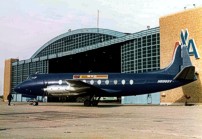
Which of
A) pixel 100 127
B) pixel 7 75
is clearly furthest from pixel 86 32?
pixel 100 127

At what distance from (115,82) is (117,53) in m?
32.4

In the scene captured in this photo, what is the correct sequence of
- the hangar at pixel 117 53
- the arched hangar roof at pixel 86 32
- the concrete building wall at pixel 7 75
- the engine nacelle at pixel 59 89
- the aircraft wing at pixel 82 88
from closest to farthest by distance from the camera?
the aircraft wing at pixel 82 88
the engine nacelle at pixel 59 89
the hangar at pixel 117 53
the arched hangar roof at pixel 86 32
the concrete building wall at pixel 7 75

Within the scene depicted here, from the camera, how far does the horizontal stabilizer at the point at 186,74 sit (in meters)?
35.7

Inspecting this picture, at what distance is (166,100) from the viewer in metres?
48.2

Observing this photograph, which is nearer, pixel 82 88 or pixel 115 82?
pixel 82 88

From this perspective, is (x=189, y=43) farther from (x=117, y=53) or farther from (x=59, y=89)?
(x=117, y=53)

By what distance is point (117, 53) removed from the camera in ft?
231

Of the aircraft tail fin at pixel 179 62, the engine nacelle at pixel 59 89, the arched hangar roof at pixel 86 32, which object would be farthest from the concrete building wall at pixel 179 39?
the engine nacelle at pixel 59 89

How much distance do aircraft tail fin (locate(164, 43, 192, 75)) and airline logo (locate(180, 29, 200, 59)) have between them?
16.3 ft

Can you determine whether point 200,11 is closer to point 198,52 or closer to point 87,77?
point 198,52

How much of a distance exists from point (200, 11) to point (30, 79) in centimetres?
2627

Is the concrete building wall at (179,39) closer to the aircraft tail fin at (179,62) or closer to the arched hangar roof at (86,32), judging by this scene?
the aircraft tail fin at (179,62)

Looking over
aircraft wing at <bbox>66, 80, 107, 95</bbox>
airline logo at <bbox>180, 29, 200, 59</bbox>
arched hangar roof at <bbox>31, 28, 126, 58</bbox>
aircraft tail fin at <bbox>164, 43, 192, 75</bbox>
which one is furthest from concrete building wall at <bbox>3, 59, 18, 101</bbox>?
aircraft tail fin at <bbox>164, 43, 192, 75</bbox>

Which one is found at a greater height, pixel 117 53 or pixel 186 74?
pixel 117 53
